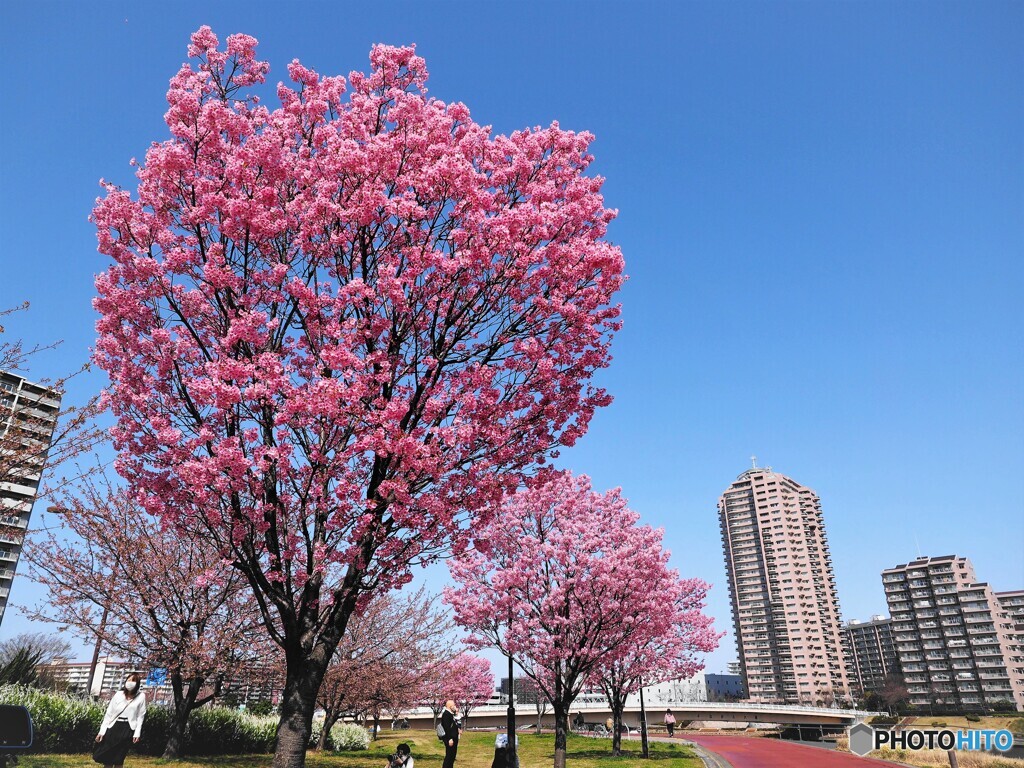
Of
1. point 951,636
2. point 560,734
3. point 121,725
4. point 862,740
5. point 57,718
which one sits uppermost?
point 951,636

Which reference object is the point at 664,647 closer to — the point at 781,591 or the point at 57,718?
the point at 57,718

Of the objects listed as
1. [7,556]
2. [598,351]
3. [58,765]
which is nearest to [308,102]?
[598,351]

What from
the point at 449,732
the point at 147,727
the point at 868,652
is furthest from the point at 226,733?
the point at 868,652

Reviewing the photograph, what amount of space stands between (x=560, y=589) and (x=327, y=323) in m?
16.9

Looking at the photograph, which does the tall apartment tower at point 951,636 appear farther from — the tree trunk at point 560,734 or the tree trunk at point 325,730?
the tree trunk at point 325,730

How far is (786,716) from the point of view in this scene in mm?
92938

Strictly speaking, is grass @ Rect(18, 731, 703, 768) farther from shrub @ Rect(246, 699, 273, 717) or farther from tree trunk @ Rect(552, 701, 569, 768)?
shrub @ Rect(246, 699, 273, 717)

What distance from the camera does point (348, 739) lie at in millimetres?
30078

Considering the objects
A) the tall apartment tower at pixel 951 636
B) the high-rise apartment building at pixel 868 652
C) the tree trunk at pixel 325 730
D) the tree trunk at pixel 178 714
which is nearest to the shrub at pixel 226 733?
the tree trunk at pixel 178 714

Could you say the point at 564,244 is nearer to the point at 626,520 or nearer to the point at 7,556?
the point at 626,520

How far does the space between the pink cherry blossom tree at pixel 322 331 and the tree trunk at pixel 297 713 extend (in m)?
0.03

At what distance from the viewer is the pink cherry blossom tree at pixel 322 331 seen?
8.54 m

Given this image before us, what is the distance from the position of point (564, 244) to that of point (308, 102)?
4.94m

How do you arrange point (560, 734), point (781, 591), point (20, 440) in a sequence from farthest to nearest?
point (781, 591) → point (560, 734) → point (20, 440)
